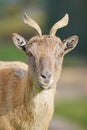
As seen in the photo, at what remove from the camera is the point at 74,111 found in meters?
40.8

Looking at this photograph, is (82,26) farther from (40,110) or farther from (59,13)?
(40,110)

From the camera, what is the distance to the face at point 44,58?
16.0 meters

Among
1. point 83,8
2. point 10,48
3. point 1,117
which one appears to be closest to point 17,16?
point 10,48

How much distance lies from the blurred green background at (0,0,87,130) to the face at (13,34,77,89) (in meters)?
16.6

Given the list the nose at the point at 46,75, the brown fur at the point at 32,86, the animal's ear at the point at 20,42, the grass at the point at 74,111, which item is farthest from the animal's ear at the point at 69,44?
the grass at the point at 74,111

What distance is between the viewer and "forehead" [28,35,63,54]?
16.6m

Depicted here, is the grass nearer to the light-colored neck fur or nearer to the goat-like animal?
the goat-like animal

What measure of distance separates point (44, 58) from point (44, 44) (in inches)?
16.1

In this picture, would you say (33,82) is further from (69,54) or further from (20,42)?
(69,54)

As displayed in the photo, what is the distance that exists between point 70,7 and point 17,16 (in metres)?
30.0

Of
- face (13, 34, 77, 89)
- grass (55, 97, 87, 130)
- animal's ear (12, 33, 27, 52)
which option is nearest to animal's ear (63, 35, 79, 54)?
face (13, 34, 77, 89)

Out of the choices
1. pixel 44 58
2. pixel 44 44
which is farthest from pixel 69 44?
pixel 44 58

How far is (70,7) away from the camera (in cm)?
6019

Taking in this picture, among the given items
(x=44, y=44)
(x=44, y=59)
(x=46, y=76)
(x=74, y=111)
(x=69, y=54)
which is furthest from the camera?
(x=69, y=54)
